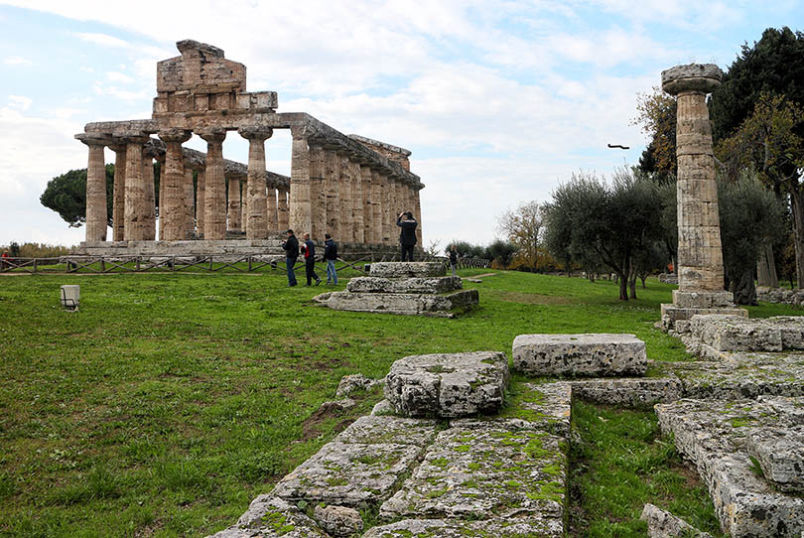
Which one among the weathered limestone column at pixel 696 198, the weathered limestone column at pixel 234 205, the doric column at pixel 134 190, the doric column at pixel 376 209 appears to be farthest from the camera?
the weathered limestone column at pixel 234 205

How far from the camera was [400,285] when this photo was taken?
15.9m

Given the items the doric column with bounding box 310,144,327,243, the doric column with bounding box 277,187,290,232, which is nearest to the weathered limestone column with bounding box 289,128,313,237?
the doric column with bounding box 310,144,327,243

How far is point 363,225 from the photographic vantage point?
4159cm

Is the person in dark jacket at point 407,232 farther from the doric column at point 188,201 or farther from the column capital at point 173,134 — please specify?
the doric column at point 188,201

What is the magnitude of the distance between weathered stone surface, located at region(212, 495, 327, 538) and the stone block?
3.71 m

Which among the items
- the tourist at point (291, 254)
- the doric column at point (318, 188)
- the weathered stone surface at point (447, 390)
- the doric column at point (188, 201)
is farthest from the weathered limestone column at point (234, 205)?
the weathered stone surface at point (447, 390)

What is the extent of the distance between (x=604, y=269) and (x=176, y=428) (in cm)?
2152

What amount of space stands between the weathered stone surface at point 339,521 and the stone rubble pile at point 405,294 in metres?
11.2

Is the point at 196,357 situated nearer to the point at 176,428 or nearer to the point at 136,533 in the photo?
the point at 176,428

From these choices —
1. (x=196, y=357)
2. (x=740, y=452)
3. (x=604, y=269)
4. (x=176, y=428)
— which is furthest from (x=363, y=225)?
(x=740, y=452)

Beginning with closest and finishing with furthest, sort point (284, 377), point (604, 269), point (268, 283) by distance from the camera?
1. point (284, 377)
2. point (268, 283)
3. point (604, 269)

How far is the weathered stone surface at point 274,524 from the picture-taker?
3374mm

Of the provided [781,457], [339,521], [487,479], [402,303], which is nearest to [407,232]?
[402,303]

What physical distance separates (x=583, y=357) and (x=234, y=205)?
4114 cm
